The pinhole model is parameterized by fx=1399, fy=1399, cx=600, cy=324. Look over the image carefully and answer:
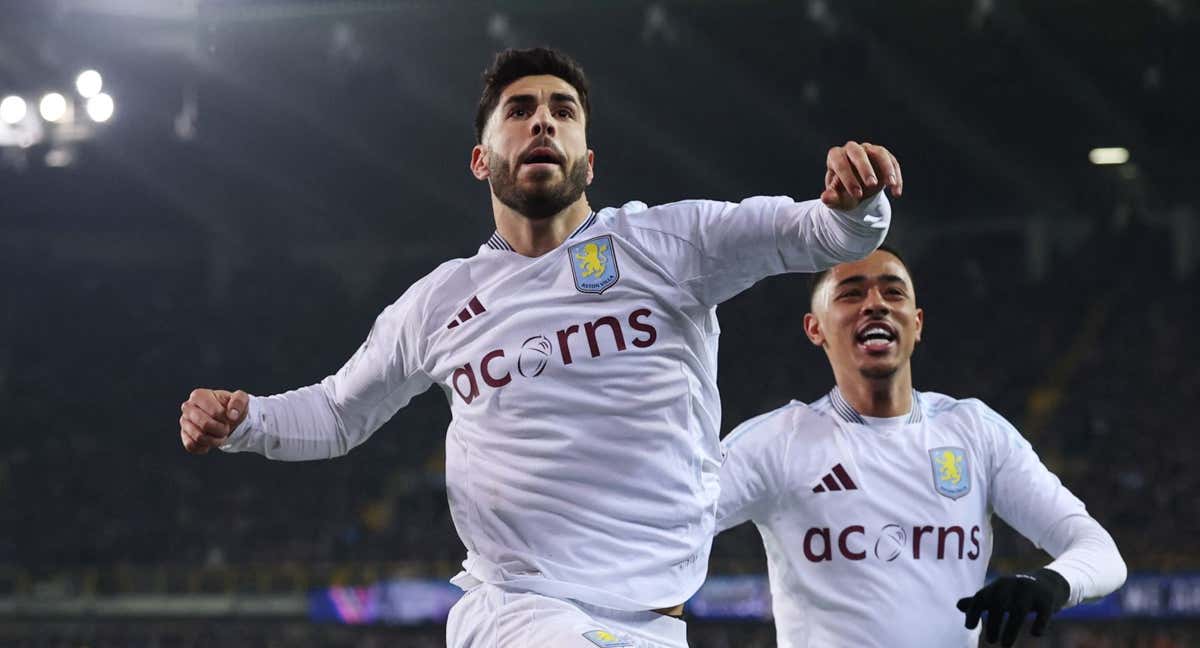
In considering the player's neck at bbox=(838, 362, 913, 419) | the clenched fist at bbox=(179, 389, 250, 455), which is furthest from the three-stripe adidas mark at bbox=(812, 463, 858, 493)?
Answer: the clenched fist at bbox=(179, 389, 250, 455)

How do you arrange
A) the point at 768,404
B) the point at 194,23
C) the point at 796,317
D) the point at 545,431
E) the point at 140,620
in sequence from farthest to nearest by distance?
the point at 796,317
the point at 768,404
the point at 140,620
the point at 194,23
the point at 545,431

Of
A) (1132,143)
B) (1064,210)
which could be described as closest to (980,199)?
(1064,210)

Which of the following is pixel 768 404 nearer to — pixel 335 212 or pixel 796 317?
pixel 796 317

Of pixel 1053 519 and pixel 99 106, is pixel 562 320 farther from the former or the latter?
pixel 99 106

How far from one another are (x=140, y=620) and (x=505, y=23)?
30.0 ft

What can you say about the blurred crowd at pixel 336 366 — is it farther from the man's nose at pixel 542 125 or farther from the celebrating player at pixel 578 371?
the man's nose at pixel 542 125

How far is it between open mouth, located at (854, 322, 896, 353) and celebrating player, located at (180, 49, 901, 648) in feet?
3.12

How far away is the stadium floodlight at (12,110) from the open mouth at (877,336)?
13491mm

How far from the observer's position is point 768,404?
838 inches

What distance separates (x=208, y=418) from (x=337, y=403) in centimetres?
39

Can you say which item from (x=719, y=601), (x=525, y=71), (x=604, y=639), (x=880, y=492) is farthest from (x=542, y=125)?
(x=719, y=601)

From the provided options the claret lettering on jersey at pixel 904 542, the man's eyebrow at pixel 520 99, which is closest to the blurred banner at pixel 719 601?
the claret lettering on jersey at pixel 904 542

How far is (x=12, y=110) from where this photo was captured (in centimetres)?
1532

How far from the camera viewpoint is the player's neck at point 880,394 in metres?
4.15
